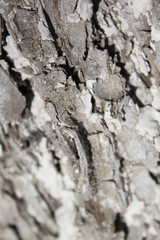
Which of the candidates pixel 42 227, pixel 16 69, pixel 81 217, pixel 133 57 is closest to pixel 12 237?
pixel 42 227

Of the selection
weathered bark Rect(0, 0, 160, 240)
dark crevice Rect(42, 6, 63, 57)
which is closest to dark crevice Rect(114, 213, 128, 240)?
weathered bark Rect(0, 0, 160, 240)

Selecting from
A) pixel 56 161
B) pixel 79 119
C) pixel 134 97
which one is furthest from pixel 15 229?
pixel 134 97

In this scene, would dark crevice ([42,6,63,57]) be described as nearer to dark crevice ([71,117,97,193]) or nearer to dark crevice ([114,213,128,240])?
dark crevice ([71,117,97,193])

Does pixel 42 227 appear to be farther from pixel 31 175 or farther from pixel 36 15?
pixel 36 15

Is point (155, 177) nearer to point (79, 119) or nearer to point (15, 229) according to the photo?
point (79, 119)

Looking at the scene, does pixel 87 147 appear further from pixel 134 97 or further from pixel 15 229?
pixel 15 229

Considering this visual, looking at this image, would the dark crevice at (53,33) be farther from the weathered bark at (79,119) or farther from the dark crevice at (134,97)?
the dark crevice at (134,97)

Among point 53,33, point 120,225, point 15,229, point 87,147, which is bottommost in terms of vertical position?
point 120,225

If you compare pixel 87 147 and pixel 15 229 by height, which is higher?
pixel 87 147
